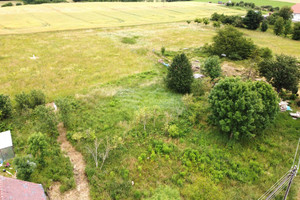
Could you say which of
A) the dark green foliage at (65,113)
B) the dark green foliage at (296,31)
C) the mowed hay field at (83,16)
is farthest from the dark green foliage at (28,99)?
the dark green foliage at (296,31)

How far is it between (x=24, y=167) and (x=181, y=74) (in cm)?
1889

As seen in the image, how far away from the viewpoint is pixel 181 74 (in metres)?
26.1

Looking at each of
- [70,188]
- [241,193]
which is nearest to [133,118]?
[70,188]

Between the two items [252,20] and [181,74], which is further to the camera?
[252,20]

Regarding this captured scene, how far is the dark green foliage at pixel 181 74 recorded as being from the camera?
26266mm

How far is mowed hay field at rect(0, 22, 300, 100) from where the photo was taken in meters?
30.3

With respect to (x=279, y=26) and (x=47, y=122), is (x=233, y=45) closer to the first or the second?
(x=279, y=26)

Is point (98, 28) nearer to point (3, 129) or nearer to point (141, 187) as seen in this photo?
point (3, 129)

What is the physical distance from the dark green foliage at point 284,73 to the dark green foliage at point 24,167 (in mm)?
27171

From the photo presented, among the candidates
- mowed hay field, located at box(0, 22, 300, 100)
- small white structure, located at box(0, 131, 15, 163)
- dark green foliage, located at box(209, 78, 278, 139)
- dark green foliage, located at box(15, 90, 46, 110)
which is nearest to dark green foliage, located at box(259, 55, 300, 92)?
dark green foliage, located at box(209, 78, 278, 139)

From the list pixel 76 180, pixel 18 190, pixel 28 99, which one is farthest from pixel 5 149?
pixel 28 99

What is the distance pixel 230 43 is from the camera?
40594mm

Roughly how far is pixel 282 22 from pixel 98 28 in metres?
52.2

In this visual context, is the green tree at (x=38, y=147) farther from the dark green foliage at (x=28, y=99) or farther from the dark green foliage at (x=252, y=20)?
the dark green foliage at (x=252, y=20)
